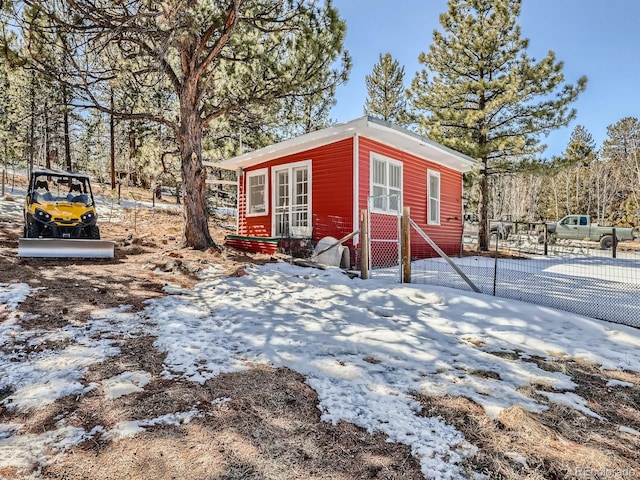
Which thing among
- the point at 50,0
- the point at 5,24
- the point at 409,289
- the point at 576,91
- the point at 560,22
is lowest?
the point at 409,289

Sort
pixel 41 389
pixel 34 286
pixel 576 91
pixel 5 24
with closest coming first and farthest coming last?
1. pixel 41 389
2. pixel 34 286
3. pixel 5 24
4. pixel 576 91

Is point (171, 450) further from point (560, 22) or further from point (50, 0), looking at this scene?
point (560, 22)

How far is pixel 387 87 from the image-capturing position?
22.4m

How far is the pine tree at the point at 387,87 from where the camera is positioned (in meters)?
22.2

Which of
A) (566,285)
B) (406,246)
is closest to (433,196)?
(566,285)

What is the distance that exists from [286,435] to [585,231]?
20108mm

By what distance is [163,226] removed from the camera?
12.9m

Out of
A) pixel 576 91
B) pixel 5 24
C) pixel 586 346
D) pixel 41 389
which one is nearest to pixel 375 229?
pixel 586 346

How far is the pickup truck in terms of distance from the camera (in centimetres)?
1609

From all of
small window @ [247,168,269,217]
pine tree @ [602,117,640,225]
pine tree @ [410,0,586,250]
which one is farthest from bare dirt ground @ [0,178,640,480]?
pine tree @ [602,117,640,225]

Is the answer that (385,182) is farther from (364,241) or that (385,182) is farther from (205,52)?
(205,52)

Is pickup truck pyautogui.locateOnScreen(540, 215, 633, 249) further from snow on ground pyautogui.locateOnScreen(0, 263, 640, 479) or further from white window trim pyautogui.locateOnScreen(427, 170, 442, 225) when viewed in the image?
snow on ground pyautogui.locateOnScreen(0, 263, 640, 479)

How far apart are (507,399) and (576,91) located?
14327mm

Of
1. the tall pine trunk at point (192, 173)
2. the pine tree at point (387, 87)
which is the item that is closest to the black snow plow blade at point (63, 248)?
the tall pine trunk at point (192, 173)
